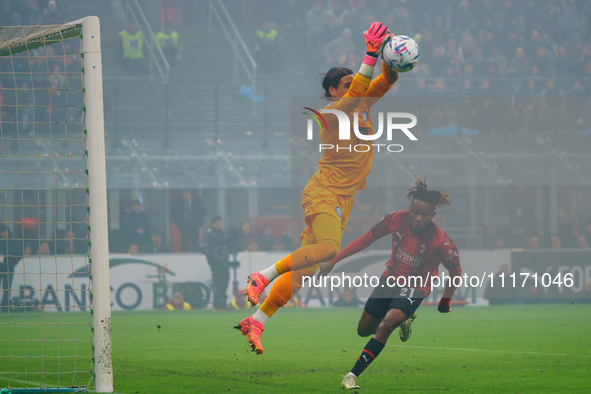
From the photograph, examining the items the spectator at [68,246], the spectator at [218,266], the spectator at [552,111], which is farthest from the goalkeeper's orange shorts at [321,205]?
the spectator at [552,111]

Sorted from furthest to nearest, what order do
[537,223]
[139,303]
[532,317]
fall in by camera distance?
[537,223]
[139,303]
[532,317]

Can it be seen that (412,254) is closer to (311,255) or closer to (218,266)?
(311,255)

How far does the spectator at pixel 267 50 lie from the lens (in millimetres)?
16859

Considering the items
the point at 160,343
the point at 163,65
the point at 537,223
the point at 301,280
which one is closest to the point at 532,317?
the point at 537,223

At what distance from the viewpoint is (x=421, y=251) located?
6.49 m

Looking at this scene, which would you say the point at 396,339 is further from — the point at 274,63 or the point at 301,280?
the point at 274,63

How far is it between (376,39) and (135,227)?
8699 mm

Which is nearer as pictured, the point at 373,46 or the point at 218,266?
the point at 373,46

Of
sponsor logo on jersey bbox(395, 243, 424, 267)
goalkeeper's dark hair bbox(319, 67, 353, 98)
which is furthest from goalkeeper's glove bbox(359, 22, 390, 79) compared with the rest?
sponsor logo on jersey bbox(395, 243, 424, 267)

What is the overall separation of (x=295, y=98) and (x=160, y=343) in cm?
745

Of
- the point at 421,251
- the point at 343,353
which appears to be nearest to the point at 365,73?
the point at 421,251

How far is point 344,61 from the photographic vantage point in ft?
56.1

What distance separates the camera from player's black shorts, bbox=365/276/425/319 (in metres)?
6.08

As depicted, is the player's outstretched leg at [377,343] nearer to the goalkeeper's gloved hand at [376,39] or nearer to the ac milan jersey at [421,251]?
the ac milan jersey at [421,251]
